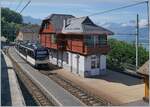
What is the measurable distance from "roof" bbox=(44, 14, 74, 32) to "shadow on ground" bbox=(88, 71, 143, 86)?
1070cm

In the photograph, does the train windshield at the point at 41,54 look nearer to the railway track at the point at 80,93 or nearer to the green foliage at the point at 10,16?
the railway track at the point at 80,93

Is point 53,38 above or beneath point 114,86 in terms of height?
above

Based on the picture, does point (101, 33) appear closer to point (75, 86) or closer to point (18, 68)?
point (75, 86)

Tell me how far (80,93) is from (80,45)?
33.2 ft

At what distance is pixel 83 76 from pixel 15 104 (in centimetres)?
1695

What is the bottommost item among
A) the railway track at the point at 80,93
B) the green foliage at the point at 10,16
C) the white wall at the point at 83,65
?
the railway track at the point at 80,93

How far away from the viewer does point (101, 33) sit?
3691cm

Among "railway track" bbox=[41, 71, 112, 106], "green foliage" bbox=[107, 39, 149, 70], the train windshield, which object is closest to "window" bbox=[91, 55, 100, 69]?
"railway track" bbox=[41, 71, 112, 106]

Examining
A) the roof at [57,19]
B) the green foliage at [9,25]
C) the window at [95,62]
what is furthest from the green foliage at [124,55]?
the green foliage at [9,25]

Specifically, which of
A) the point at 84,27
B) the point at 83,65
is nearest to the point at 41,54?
the point at 84,27

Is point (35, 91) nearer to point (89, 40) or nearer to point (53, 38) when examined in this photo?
point (89, 40)

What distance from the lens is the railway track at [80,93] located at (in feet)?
81.6

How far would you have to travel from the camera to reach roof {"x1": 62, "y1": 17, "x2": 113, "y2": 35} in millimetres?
37025

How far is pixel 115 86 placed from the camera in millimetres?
31188
